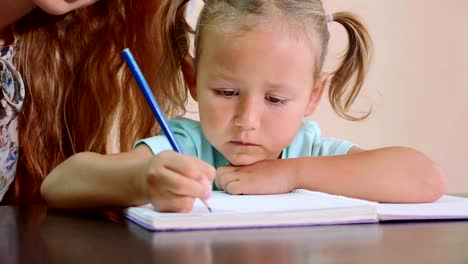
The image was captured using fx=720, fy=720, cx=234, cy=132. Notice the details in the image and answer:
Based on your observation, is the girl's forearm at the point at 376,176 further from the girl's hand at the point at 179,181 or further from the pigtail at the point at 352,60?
the girl's hand at the point at 179,181

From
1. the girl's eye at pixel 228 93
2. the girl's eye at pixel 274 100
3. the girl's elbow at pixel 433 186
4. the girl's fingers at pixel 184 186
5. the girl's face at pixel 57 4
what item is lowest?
the girl's elbow at pixel 433 186

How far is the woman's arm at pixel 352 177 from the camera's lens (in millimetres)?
951

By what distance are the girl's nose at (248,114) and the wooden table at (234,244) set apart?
0.27 metres

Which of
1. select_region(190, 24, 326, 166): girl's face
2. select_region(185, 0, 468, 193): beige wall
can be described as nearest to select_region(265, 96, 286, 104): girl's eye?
select_region(190, 24, 326, 166): girl's face

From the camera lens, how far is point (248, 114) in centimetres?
95

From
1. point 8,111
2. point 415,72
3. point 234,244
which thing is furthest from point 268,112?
point 415,72

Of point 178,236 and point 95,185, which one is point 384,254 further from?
point 95,185

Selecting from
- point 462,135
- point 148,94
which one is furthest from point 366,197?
Result: point 462,135

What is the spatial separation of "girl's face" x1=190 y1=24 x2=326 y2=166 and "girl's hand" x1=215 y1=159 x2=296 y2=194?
30 mm

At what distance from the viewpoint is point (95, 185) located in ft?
2.69

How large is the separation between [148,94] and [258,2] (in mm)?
311

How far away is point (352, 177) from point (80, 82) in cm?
73

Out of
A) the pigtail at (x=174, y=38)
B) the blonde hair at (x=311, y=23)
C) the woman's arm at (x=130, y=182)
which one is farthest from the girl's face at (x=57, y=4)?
the woman's arm at (x=130, y=182)

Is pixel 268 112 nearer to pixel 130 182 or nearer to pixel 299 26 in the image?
pixel 299 26
